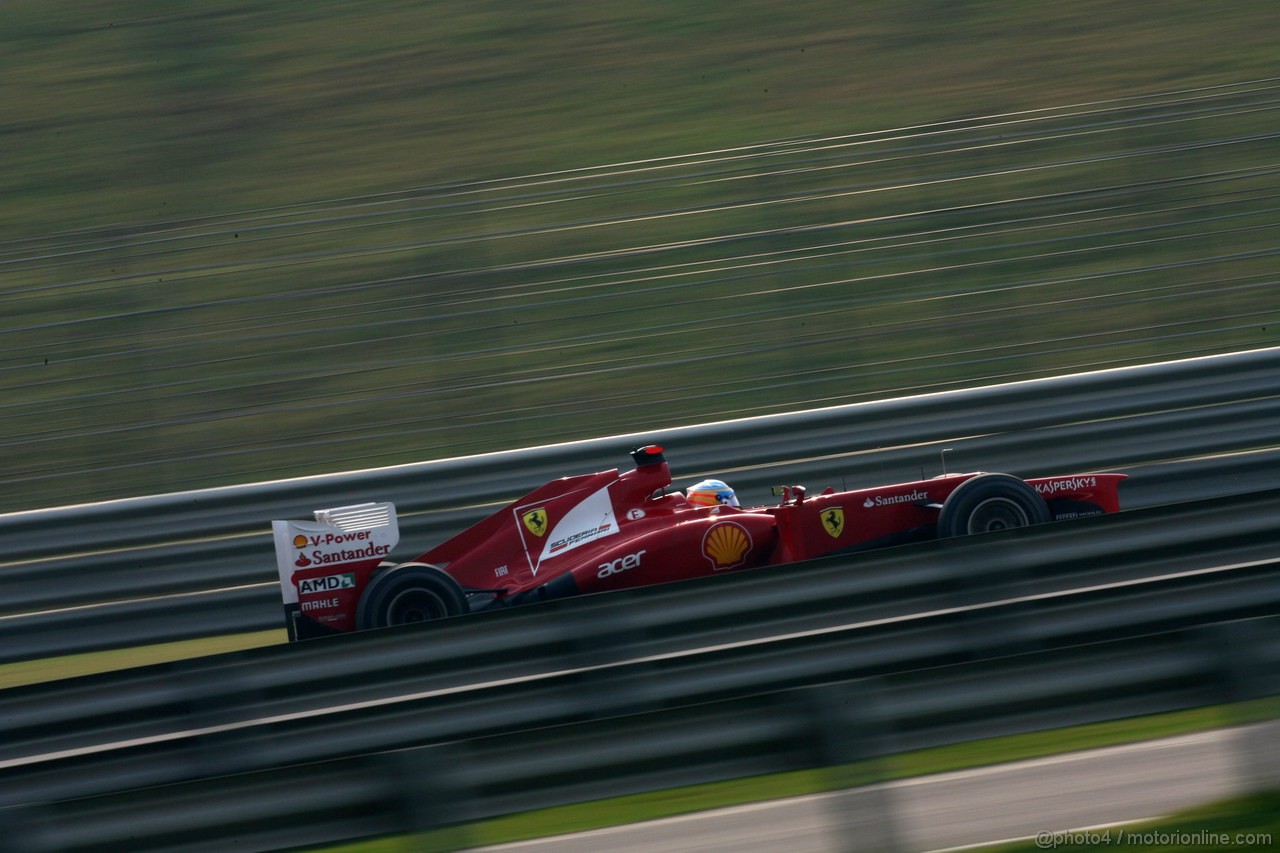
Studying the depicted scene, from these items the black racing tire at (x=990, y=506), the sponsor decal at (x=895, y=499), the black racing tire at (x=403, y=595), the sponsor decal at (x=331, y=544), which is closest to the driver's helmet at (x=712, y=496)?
the sponsor decal at (x=895, y=499)

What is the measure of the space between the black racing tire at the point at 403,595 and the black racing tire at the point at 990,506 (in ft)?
7.98

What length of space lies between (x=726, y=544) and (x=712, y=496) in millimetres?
412

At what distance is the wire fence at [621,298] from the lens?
8.34 m

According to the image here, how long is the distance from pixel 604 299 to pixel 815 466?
167 centimetres

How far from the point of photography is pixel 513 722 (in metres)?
5.15

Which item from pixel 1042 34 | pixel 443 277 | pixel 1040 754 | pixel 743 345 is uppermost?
pixel 1042 34

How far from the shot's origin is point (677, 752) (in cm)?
337

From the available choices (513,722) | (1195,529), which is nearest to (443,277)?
(513,722)

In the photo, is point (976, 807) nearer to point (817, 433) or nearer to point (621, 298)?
point (817, 433)

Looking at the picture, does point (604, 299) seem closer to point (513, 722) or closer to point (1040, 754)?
point (513, 722)

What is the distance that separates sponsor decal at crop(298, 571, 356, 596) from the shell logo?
1.80m

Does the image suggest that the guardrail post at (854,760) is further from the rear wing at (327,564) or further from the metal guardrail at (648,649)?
the rear wing at (327,564)

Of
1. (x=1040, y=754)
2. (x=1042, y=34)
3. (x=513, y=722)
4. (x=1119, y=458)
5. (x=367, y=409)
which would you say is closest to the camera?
(x=1040, y=754)

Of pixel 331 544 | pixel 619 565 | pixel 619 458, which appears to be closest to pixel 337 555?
pixel 331 544
